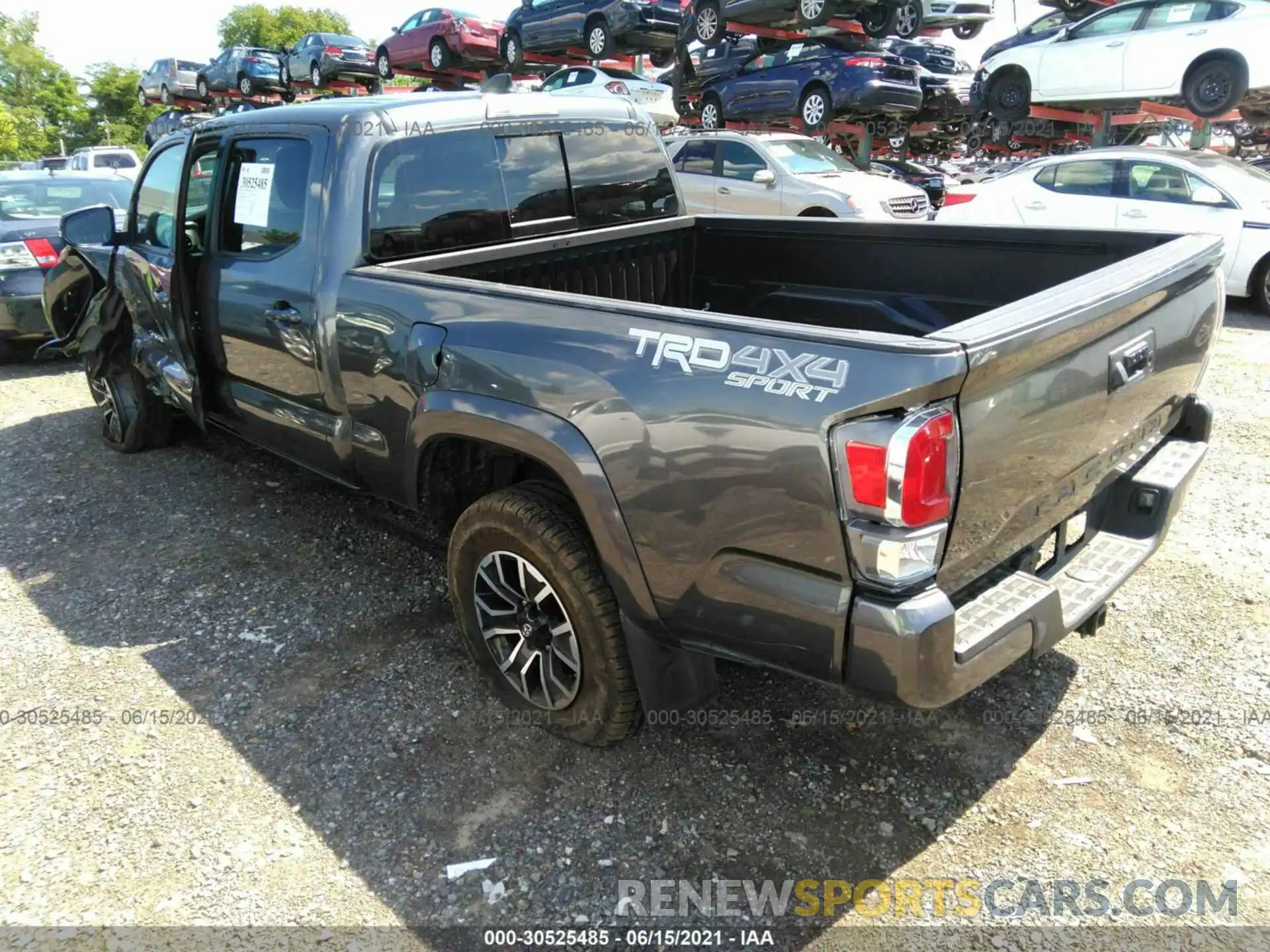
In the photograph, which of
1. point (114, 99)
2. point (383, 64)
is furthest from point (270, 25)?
point (383, 64)

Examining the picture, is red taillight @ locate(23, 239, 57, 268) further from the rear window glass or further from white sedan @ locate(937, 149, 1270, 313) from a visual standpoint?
white sedan @ locate(937, 149, 1270, 313)

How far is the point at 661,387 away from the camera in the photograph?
86.0 inches

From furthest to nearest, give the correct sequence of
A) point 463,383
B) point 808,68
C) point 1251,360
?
point 808,68
point 1251,360
point 463,383

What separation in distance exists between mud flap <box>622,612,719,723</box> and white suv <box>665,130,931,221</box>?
27.7ft

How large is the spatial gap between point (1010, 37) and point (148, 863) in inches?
626

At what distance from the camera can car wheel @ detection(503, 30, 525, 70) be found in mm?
18891

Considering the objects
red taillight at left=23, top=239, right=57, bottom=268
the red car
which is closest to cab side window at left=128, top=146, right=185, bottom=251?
red taillight at left=23, top=239, right=57, bottom=268

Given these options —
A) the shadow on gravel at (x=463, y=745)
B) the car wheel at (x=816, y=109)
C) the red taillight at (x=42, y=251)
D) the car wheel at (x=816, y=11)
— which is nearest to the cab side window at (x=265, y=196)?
the shadow on gravel at (x=463, y=745)

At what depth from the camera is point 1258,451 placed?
5156 mm

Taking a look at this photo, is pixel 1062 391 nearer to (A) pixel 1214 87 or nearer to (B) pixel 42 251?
(B) pixel 42 251

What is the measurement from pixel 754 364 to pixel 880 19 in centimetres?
1517

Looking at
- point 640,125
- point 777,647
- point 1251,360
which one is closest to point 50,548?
point 640,125

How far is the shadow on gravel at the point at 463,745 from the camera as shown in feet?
8.00

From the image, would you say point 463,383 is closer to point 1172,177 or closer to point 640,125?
point 640,125
